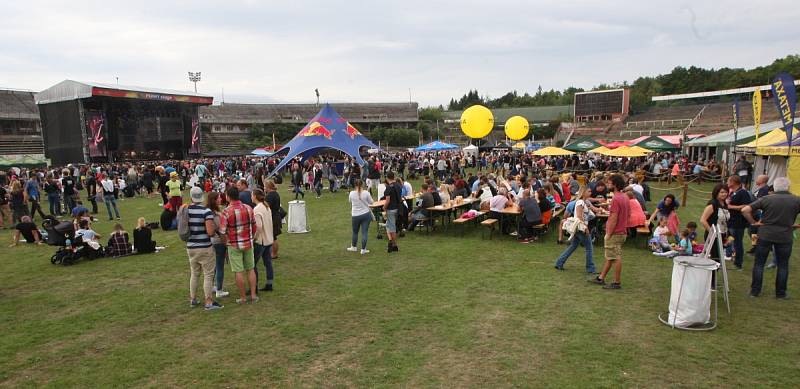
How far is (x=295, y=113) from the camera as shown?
2496 inches

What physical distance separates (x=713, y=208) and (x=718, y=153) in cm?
2181

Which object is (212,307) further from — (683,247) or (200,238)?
(683,247)

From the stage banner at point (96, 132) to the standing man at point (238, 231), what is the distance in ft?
109

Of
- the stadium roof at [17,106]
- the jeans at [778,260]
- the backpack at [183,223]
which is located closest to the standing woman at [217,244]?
the backpack at [183,223]

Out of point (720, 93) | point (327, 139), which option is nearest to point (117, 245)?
point (327, 139)

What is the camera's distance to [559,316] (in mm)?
5020

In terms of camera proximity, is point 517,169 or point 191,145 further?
point 191,145

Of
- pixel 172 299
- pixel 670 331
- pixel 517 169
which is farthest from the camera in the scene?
pixel 517 169

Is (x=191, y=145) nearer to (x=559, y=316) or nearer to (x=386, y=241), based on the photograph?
(x=386, y=241)

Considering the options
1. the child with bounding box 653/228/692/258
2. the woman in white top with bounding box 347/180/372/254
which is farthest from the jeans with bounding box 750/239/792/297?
the woman in white top with bounding box 347/180/372/254

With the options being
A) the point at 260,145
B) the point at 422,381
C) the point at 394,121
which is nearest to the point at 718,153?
the point at 422,381

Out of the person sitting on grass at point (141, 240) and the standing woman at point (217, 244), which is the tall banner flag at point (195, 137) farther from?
the standing woman at point (217, 244)

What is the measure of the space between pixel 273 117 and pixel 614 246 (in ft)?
198

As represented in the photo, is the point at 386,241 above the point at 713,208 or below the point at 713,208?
below
